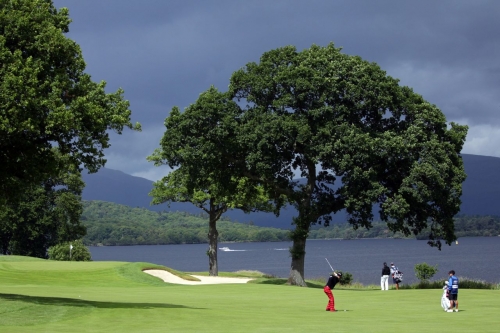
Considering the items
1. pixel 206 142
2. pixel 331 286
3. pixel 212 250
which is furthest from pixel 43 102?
pixel 212 250

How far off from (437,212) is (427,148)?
17.2 ft

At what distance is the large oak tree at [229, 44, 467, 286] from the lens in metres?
45.1

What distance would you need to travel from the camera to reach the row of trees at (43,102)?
24266mm

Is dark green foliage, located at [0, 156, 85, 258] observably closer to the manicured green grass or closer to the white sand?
the white sand

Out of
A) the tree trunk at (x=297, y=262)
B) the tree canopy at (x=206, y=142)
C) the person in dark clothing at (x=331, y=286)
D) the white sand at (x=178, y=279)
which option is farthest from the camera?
the white sand at (x=178, y=279)

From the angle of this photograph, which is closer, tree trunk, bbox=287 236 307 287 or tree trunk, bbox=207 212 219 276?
tree trunk, bbox=287 236 307 287

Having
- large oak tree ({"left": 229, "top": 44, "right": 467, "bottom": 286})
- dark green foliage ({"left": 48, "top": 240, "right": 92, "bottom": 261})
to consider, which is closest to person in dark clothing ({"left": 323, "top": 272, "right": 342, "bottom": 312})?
large oak tree ({"left": 229, "top": 44, "right": 467, "bottom": 286})

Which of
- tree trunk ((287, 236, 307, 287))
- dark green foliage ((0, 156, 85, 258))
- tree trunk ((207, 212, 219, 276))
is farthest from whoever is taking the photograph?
dark green foliage ((0, 156, 85, 258))

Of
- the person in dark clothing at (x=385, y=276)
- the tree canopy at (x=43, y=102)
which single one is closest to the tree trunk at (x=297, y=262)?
the person in dark clothing at (x=385, y=276)

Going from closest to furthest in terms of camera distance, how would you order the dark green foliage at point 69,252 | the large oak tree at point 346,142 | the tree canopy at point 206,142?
the large oak tree at point 346,142
the tree canopy at point 206,142
the dark green foliage at point 69,252

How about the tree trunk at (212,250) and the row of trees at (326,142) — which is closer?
the row of trees at (326,142)

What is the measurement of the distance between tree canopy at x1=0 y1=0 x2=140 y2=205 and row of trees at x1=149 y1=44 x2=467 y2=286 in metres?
18.8

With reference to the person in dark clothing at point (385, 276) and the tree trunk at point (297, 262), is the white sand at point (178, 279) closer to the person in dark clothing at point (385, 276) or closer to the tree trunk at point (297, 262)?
the tree trunk at point (297, 262)

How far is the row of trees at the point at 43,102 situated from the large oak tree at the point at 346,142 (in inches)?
758
